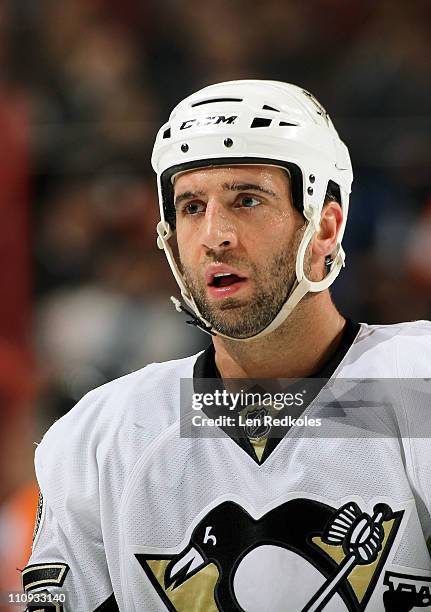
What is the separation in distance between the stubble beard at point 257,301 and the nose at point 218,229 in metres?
0.05

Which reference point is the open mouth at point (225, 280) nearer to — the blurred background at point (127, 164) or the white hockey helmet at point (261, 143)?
the white hockey helmet at point (261, 143)

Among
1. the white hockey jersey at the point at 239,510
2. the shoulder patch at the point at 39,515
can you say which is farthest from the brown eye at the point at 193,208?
the shoulder patch at the point at 39,515

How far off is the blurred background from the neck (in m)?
0.30

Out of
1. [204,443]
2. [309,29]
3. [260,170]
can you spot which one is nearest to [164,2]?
[309,29]

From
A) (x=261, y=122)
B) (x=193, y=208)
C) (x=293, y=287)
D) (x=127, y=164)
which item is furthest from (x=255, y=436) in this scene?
(x=127, y=164)

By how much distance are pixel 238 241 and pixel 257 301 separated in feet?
0.31

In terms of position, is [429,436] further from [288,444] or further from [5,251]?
[5,251]

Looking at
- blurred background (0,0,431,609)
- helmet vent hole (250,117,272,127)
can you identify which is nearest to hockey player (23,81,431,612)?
helmet vent hole (250,117,272,127)

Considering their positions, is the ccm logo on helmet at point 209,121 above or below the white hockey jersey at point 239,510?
above

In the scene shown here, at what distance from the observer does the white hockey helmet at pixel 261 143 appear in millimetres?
1263

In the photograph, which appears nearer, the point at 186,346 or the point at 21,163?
the point at 186,346

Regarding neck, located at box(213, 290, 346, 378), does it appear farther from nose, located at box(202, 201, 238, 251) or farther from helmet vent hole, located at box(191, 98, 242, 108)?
helmet vent hole, located at box(191, 98, 242, 108)

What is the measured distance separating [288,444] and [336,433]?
7 centimetres

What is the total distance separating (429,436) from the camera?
4.12 ft
